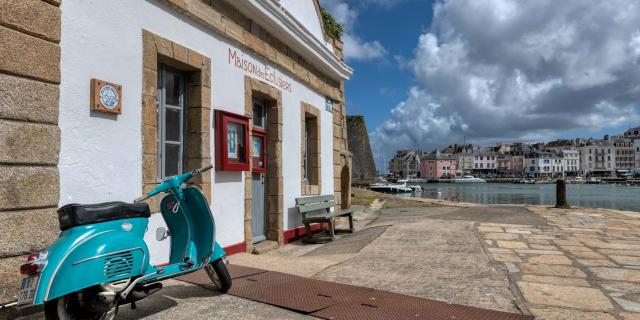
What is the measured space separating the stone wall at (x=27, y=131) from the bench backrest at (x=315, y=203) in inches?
208

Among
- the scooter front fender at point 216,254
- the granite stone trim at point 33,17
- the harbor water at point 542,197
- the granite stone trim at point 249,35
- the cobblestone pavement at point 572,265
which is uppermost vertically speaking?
the granite stone trim at point 249,35

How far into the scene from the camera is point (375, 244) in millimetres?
7320

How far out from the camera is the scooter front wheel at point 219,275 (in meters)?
4.20

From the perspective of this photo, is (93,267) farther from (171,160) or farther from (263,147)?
(263,147)

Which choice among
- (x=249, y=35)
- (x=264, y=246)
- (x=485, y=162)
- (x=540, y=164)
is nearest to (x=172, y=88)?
(x=249, y=35)

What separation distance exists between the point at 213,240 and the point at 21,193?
150cm

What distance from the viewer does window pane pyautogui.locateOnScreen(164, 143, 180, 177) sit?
5578 mm

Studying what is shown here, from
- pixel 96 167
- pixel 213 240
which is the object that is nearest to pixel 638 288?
pixel 213 240

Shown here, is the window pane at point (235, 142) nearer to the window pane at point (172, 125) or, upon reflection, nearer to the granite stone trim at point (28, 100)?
the window pane at point (172, 125)

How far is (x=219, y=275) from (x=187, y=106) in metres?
2.54

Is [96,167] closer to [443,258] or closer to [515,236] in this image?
[443,258]

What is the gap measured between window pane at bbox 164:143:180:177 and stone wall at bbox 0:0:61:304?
1.74 metres

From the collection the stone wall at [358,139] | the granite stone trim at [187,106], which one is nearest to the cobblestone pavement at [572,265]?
the granite stone trim at [187,106]

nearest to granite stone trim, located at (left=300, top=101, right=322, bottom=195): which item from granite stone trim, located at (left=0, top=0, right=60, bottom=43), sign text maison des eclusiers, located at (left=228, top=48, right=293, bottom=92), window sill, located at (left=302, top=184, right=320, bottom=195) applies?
window sill, located at (left=302, top=184, right=320, bottom=195)
